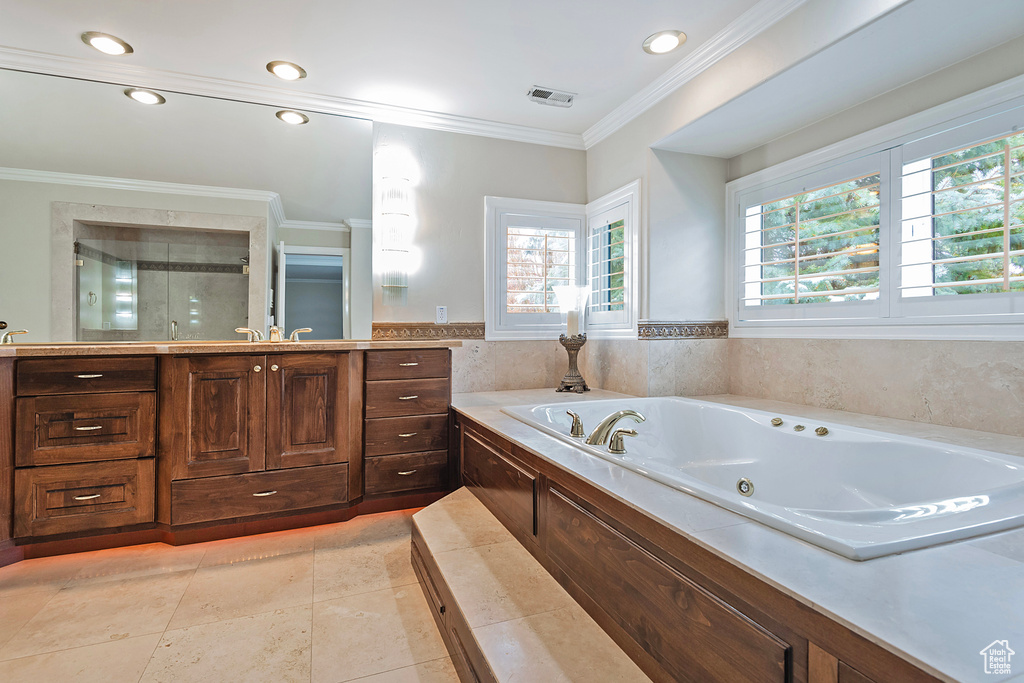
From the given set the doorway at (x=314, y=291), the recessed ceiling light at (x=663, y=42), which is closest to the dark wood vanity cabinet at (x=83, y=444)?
the doorway at (x=314, y=291)

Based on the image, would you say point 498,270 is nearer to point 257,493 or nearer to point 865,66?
point 257,493

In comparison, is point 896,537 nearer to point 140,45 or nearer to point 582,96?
point 582,96

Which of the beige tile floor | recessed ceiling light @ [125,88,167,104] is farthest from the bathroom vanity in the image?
recessed ceiling light @ [125,88,167,104]

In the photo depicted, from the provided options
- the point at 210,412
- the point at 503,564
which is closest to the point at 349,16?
the point at 210,412

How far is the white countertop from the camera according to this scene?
2.11 ft

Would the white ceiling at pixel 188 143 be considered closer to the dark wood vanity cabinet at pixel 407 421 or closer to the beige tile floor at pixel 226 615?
the dark wood vanity cabinet at pixel 407 421

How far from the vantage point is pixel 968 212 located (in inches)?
76.8

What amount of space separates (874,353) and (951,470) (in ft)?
2.92

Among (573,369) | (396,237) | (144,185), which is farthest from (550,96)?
(144,185)

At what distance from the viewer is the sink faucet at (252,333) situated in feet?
8.82

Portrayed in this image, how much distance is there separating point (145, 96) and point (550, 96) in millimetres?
2131

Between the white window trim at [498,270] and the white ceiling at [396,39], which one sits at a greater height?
the white ceiling at [396,39]

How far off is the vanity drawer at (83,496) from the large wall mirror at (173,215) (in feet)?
2.16

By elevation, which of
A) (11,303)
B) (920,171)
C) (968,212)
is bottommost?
(11,303)
